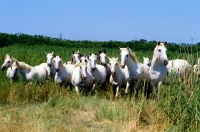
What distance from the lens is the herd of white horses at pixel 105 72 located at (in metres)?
12.2

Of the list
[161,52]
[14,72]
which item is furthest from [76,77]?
[161,52]

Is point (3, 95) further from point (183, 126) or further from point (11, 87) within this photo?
point (183, 126)

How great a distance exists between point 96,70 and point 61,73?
125 centimetres

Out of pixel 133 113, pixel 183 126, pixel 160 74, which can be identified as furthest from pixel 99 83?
pixel 183 126

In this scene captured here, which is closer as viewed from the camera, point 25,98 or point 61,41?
point 25,98

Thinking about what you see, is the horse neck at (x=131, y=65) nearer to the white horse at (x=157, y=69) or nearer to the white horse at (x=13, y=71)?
the white horse at (x=157, y=69)

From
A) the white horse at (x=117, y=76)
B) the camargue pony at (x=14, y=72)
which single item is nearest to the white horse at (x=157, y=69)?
the white horse at (x=117, y=76)

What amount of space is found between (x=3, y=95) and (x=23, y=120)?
6.68 ft

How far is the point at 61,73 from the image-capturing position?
13.6m

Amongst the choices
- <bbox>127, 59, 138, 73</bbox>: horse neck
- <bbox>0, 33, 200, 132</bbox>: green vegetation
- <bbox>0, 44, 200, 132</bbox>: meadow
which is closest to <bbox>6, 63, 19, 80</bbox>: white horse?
<bbox>0, 33, 200, 132</bbox>: green vegetation

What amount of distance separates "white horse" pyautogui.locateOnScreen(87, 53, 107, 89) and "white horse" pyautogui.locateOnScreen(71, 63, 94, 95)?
0.37 m

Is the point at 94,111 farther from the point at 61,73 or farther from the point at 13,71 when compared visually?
the point at 13,71

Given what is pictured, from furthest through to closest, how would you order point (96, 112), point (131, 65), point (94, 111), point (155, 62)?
point (131, 65) < point (155, 62) < point (94, 111) < point (96, 112)

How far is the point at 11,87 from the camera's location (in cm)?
1100
